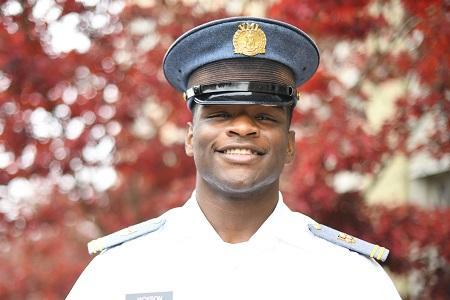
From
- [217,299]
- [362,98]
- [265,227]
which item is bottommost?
[217,299]

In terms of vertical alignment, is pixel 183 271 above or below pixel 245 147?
below

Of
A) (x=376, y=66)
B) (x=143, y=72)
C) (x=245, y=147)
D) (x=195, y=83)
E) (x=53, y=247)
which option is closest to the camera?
(x=245, y=147)

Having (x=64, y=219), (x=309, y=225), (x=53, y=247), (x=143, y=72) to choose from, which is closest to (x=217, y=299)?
(x=309, y=225)

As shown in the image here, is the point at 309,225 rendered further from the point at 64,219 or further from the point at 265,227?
the point at 64,219

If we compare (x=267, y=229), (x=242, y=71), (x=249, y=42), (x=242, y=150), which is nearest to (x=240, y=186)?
(x=242, y=150)

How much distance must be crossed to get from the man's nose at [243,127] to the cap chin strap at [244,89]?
0.07 meters

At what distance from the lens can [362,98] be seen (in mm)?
5766

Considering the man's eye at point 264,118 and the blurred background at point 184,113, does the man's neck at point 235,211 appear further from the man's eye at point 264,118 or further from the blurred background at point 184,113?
the blurred background at point 184,113

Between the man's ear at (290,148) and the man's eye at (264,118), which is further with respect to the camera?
the man's ear at (290,148)

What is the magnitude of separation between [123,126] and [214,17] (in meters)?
0.94

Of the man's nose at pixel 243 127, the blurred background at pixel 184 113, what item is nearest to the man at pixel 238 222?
the man's nose at pixel 243 127

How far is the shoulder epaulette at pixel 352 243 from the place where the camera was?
9.64 ft

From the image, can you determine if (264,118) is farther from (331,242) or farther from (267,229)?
(331,242)

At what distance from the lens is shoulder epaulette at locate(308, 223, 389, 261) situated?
294 centimetres
